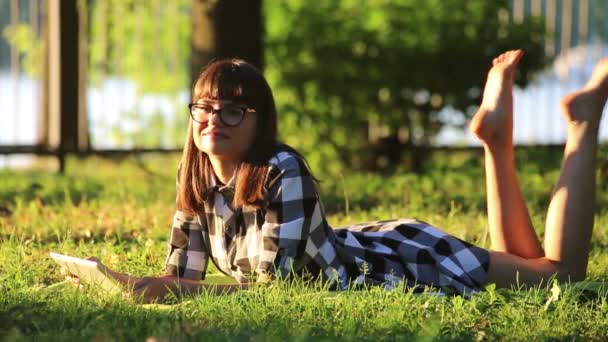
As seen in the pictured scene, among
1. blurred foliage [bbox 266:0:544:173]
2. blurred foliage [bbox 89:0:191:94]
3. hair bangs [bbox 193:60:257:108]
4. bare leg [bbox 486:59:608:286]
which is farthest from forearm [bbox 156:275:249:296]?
blurred foliage [bbox 89:0:191:94]

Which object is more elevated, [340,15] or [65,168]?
[340,15]

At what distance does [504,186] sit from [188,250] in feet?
3.98

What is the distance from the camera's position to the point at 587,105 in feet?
14.9

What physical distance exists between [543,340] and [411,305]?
463mm

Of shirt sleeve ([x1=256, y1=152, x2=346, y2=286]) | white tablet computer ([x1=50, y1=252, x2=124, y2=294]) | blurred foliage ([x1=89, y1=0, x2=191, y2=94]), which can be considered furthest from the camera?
blurred foliage ([x1=89, y1=0, x2=191, y2=94])

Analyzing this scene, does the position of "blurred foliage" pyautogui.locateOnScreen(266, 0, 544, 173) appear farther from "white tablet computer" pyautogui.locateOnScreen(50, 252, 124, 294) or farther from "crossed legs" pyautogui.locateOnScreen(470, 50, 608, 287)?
"white tablet computer" pyautogui.locateOnScreen(50, 252, 124, 294)

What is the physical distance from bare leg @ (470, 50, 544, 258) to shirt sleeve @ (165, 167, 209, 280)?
1101 mm

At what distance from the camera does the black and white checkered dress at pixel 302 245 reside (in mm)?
4008

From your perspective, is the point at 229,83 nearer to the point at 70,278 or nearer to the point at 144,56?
the point at 70,278

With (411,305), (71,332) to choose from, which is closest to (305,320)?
(411,305)

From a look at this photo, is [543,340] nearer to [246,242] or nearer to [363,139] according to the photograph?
[246,242]

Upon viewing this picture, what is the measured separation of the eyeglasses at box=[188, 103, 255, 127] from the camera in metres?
4.09

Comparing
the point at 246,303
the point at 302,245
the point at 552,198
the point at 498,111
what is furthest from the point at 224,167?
the point at 552,198

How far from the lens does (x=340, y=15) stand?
31.6 feet
